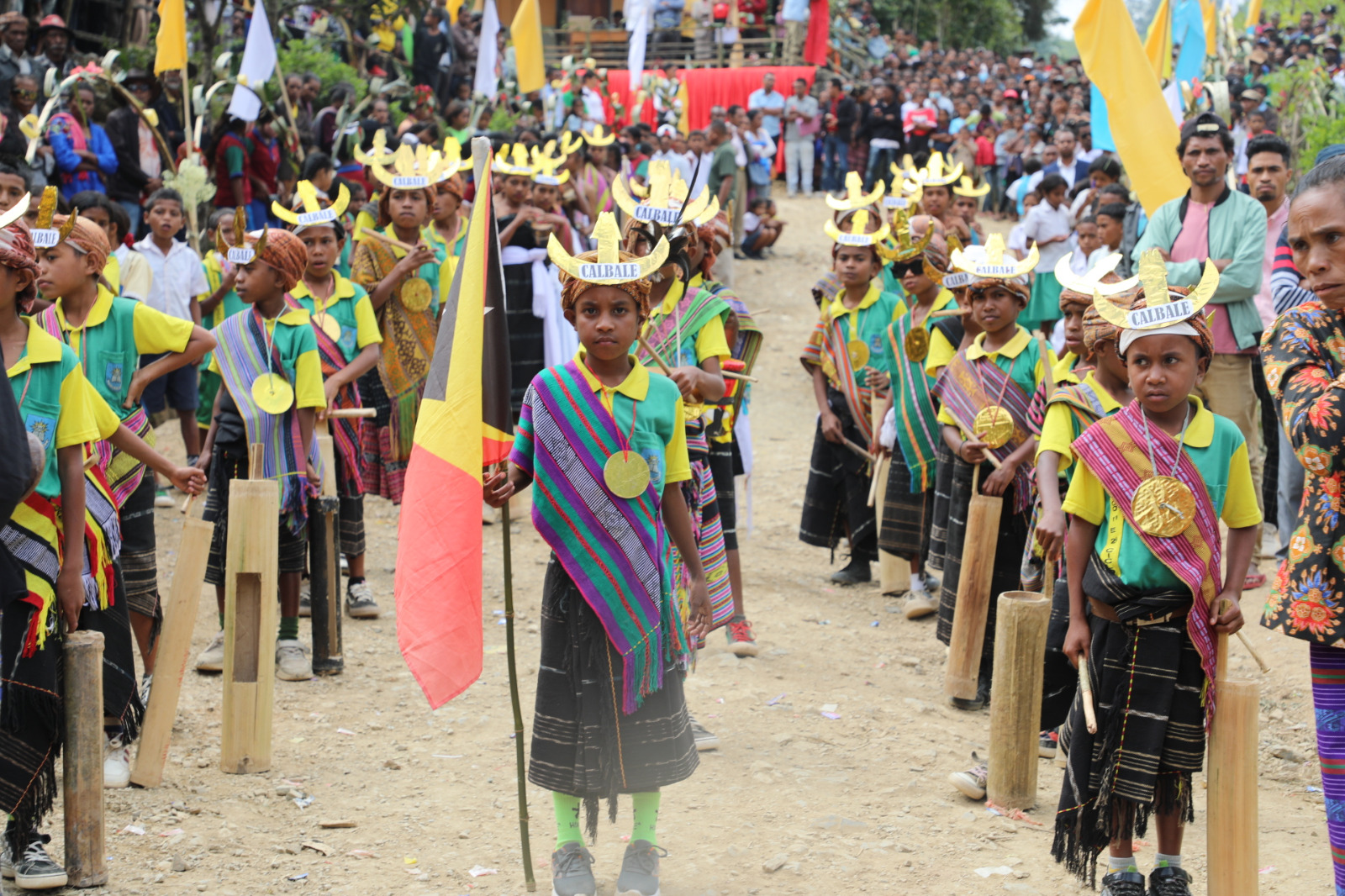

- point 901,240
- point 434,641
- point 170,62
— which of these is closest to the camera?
point 434,641

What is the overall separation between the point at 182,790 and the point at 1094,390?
12.1ft

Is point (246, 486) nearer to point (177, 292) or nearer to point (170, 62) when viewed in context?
point (177, 292)

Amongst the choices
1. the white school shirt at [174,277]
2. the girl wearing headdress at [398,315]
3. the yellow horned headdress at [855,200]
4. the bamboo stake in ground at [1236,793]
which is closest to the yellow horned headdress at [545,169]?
the girl wearing headdress at [398,315]

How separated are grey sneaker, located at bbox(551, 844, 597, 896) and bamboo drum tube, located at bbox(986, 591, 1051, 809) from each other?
1.64 metres

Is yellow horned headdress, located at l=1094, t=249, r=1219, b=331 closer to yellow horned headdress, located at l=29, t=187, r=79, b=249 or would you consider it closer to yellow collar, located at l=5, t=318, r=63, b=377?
yellow collar, located at l=5, t=318, r=63, b=377

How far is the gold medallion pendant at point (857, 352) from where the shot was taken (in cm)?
787

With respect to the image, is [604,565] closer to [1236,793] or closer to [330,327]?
[1236,793]

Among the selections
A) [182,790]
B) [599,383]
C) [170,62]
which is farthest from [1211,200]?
[170,62]

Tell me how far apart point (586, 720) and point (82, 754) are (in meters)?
1.55

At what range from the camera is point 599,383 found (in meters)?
4.08

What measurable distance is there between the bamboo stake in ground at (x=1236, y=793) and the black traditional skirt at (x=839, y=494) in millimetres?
4598

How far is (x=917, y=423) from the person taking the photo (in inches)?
296

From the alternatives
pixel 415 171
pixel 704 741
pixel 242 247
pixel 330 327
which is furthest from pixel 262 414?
pixel 415 171

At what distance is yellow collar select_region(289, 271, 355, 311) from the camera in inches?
270
